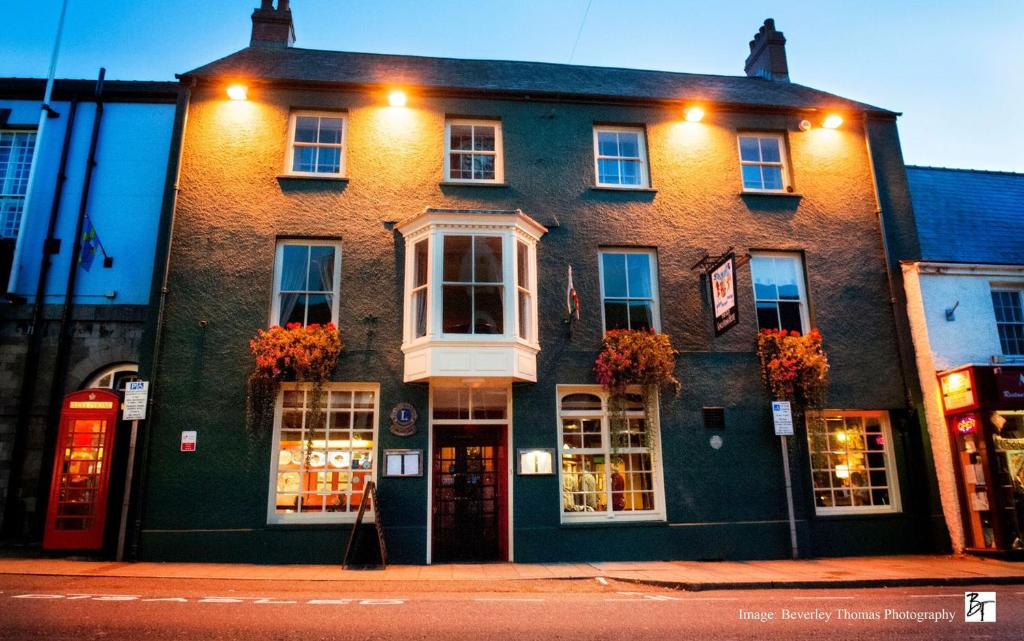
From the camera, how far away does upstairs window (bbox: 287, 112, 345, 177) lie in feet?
43.3

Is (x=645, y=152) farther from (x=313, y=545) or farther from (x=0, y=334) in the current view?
(x=0, y=334)

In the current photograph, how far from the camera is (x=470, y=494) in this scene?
39.1 feet

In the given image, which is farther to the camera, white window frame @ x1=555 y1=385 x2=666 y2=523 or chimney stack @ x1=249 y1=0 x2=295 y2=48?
chimney stack @ x1=249 y1=0 x2=295 y2=48

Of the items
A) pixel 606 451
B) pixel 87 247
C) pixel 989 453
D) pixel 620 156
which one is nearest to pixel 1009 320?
pixel 989 453

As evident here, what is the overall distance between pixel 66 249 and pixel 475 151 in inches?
365

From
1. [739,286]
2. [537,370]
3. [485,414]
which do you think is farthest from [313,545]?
[739,286]

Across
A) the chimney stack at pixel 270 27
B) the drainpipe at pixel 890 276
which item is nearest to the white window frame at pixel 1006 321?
the drainpipe at pixel 890 276

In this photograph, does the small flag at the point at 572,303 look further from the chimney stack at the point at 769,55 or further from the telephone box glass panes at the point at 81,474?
Result: the chimney stack at the point at 769,55

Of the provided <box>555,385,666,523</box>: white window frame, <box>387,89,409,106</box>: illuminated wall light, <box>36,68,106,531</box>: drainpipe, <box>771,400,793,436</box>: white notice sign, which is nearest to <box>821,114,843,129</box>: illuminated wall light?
<box>771,400,793,436</box>: white notice sign

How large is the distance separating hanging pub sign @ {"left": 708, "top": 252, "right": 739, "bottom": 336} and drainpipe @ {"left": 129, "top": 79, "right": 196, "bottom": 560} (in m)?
10.3

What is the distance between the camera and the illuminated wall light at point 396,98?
13.3 metres

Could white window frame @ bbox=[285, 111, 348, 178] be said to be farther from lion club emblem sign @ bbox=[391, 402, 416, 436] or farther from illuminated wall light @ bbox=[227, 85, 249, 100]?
lion club emblem sign @ bbox=[391, 402, 416, 436]

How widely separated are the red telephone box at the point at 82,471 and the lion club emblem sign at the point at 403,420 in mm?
4816

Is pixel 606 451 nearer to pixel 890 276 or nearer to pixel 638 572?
pixel 638 572
